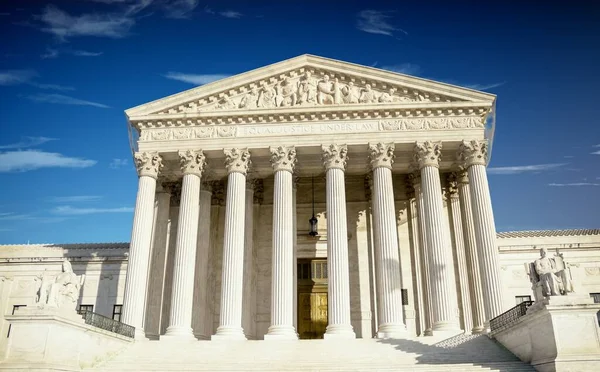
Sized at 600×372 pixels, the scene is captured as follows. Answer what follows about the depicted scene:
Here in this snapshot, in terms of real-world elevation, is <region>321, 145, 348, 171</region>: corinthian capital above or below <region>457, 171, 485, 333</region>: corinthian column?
above

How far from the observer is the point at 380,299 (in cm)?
2530

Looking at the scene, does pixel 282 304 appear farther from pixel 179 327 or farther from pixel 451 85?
pixel 451 85

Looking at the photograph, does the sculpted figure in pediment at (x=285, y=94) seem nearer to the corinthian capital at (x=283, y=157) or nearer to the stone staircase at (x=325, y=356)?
the corinthian capital at (x=283, y=157)

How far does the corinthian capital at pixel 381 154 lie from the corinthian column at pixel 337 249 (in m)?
1.53

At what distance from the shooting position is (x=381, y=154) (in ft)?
90.6

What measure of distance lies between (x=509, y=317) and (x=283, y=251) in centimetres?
1118

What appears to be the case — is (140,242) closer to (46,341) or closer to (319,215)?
(46,341)

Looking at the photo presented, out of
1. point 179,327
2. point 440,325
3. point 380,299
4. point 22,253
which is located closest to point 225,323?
point 179,327

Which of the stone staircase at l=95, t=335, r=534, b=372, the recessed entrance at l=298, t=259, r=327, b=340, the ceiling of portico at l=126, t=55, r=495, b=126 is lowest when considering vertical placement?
the stone staircase at l=95, t=335, r=534, b=372

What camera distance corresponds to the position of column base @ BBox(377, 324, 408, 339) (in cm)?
2411

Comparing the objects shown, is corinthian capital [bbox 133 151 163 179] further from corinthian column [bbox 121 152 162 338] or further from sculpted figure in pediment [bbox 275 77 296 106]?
sculpted figure in pediment [bbox 275 77 296 106]

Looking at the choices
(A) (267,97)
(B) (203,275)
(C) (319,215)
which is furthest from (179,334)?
(A) (267,97)


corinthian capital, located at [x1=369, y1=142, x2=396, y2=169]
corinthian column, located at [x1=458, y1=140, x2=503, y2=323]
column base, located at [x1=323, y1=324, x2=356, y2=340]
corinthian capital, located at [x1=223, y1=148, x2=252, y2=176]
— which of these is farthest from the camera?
corinthian capital, located at [x1=223, y1=148, x2=252, y2=176]

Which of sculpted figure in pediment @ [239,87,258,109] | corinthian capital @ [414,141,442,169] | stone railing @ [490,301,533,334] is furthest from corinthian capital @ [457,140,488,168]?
sculpted figure in pediment @ [239,87,258,109]
